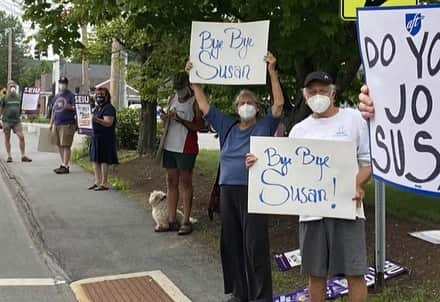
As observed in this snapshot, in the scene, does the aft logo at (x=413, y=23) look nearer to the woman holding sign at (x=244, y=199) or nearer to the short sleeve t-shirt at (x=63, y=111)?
the woman holding sign at (x=244, y=199)

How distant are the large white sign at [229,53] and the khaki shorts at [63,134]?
8294 mm

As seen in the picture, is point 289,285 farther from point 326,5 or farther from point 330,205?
point 326,5

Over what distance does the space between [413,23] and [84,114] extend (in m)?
9.35

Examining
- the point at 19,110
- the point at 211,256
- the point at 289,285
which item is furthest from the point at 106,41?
the point at 289,285

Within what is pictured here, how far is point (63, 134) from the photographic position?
44.0ft

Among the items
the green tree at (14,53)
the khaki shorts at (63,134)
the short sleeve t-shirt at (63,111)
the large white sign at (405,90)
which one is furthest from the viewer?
the green tree at (14,53)

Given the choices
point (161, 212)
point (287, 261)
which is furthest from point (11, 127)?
point (287, 261)

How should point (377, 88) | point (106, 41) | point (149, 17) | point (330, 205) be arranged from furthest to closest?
point (106, 41), point (149, 17), point (330, 205), point (377, 88)

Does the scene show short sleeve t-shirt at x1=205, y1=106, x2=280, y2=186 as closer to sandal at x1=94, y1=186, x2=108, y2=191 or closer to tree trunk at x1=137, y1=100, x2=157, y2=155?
sandal at x1=94, y1=186, x2=108, y2=191

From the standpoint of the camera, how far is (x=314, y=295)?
14.5ft

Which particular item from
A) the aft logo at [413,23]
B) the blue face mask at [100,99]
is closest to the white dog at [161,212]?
the blue face mask at [100,99]

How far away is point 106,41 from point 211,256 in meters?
10.1

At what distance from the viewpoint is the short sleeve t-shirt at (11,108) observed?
617 inches

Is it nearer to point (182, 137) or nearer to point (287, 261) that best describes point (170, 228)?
point (182, 137)
